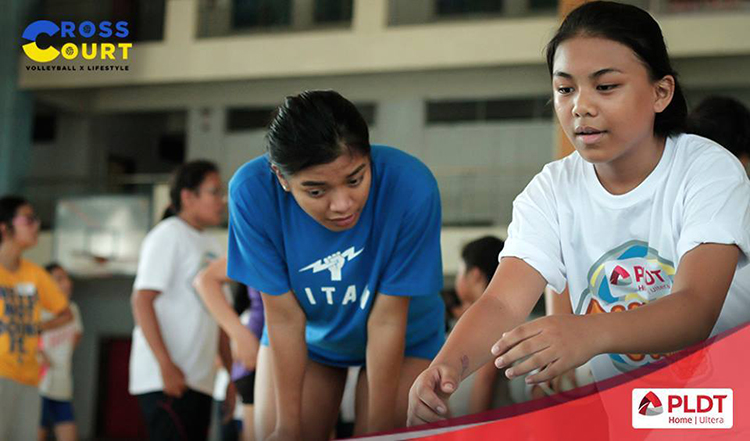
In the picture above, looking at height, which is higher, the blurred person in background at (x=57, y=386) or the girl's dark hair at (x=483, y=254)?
the girl's dark hair at (x=483, y=254)

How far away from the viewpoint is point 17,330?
1.73 meters

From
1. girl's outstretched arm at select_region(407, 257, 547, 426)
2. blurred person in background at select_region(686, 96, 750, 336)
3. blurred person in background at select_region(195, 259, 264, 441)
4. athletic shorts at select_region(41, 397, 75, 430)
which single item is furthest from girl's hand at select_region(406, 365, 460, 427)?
athletic shorts at select_region(41, 397, 75, 430)

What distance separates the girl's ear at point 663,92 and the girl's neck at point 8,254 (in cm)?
142

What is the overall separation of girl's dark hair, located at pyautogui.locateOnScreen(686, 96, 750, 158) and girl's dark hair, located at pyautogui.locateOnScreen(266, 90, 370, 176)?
0.38m

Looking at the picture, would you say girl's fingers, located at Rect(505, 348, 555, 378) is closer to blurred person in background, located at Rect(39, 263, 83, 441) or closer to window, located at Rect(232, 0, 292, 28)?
blurred person in background, located at Rect(39, 263, 83, 441)

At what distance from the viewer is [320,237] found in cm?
82

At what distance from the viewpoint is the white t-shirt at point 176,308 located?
1.53 m

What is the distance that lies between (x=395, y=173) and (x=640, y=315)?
34cm

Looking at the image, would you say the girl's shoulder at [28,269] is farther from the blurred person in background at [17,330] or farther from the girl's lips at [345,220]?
the girl's lips at [345,220]

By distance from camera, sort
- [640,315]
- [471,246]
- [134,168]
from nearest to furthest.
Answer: [640,315] → [471,246] → [134,168]

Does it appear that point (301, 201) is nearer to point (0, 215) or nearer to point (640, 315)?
point (640, 315)

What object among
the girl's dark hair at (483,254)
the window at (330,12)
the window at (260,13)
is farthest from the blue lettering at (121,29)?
the window at (330,12)

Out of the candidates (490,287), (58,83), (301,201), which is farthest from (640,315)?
(58,83)

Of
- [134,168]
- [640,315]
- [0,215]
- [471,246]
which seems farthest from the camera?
[134,168]
